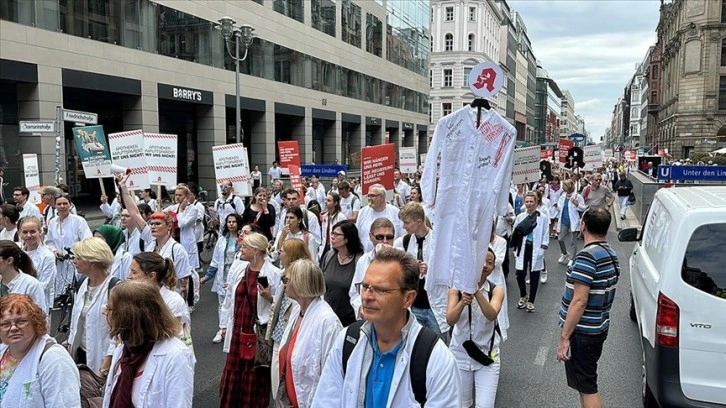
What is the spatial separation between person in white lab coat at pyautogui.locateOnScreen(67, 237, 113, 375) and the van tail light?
13.7 feet

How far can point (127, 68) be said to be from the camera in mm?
22578

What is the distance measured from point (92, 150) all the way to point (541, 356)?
29.2 ft

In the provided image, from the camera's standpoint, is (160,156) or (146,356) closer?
(146,356)

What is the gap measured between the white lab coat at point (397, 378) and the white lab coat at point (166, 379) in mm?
810

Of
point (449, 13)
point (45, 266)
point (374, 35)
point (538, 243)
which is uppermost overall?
point (449, 13)

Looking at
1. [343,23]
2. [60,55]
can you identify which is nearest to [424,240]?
[60,55]

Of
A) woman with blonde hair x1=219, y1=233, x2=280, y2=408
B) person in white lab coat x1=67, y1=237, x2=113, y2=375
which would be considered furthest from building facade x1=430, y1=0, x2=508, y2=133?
person in white lab coat x1=67, y1=237, x2=113, y2=375

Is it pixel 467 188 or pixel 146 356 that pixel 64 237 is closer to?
pixel 146 356

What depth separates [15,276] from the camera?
4.88 meters

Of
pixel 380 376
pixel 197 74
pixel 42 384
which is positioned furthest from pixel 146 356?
pixel 197 74

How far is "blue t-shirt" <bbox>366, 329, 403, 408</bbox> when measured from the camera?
8.17 feet

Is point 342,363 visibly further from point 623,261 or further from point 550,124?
point 550,124

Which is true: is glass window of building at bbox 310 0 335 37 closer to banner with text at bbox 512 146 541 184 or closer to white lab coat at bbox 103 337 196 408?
banner with text at bbox 512 146 541 184

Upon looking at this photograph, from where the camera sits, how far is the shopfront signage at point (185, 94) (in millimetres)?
24689
